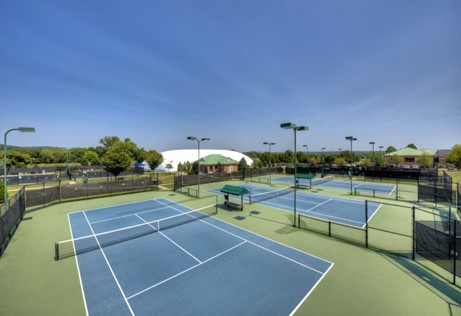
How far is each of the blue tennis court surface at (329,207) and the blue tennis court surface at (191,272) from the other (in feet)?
23.9

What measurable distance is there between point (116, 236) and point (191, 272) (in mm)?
6937

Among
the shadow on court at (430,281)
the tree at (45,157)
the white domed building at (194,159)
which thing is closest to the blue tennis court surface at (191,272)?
the shadow on court at (430,281)

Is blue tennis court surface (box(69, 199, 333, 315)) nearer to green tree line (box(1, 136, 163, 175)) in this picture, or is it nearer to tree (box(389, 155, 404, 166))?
green tree line (box(1, 136, 163, 175))

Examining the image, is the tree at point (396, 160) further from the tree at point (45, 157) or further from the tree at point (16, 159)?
the tree at point (45, 157)

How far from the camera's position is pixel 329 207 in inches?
755

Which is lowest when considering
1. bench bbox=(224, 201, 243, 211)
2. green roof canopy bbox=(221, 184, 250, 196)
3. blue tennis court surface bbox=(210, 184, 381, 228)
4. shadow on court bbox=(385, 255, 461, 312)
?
shadow on court bbox=(385, 255, 461, 312)

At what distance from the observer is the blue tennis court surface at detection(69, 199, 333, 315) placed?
6.77 metres

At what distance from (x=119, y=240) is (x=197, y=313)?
8090 millimetres

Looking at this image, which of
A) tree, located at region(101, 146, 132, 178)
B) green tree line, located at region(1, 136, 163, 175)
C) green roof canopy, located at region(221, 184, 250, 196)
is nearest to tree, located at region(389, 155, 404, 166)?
green roof canopy, located at region(221, 184, 250, 196)

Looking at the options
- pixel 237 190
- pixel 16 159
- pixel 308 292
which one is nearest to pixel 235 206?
pixel 237 190

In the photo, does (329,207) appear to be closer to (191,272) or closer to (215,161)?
(191,272)

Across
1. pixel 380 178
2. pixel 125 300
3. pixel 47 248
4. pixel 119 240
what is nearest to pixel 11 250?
pixel 47 248

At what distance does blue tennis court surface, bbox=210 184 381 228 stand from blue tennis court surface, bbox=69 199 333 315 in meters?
7.29

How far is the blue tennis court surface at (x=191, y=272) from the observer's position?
6766 mm
